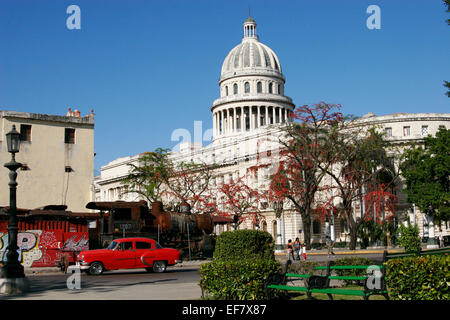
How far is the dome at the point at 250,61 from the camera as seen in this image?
4397 inches

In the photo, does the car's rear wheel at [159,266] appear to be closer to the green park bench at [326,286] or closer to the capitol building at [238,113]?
the green park bench at [326,286]

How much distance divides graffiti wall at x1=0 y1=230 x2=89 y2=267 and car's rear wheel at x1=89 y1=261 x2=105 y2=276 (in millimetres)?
5293

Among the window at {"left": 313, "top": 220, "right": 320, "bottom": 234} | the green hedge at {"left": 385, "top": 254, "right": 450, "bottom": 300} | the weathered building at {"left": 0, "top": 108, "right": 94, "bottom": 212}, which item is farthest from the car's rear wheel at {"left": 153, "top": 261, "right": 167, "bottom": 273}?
the window at {"left": 313, "top": 220, "right": 320, "bottom": 234}

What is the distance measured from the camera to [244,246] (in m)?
16.5

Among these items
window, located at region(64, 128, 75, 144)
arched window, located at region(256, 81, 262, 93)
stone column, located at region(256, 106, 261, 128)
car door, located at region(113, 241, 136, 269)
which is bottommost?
car door, located at region(113, 241, 136, 269)

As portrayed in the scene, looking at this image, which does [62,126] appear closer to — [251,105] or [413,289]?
[413,289]

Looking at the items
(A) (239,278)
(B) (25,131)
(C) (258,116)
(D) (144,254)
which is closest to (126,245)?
(D) (144,254)

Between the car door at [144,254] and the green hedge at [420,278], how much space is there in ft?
59.3

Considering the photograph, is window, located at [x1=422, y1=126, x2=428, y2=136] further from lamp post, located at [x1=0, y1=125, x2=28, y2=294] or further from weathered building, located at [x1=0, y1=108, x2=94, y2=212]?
lamp post, located at [x1=0, y1=125, x2=28, y2=294]

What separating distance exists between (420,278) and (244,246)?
25.2ft

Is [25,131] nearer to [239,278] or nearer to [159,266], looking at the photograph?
[159,266]

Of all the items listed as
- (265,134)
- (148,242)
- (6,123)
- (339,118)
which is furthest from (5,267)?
(265,134)

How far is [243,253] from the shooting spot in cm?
1638

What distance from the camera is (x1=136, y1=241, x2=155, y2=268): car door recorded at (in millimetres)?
26547
